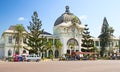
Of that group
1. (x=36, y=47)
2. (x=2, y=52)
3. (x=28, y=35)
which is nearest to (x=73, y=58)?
(x=36, y=47)

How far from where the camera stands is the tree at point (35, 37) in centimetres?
6325

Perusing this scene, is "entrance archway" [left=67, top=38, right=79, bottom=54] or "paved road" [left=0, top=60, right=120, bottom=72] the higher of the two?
"entrance archway" [left=67, top=38, right=79, bottom=54]

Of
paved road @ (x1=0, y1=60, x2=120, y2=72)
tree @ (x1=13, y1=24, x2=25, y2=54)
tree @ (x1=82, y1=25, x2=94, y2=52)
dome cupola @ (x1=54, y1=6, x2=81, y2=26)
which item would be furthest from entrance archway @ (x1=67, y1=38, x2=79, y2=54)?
paved road @ (x1=0, y1=60, x2=120, y2=72)

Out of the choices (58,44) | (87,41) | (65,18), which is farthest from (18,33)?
(87,41)

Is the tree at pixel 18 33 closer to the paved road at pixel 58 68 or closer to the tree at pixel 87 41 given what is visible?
the tree at pixel 87 41

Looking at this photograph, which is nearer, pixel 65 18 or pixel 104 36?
pixel 65 18

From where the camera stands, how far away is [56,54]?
76.8 m

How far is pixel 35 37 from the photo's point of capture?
63156 millimetres

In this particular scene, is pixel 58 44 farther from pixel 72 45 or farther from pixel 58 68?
pixel 58 68

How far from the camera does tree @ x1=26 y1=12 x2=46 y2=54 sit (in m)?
63.2

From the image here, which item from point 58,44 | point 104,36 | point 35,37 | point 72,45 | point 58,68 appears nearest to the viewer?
point 58,68

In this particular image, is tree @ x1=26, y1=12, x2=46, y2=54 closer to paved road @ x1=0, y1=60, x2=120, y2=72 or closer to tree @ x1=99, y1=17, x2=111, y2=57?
tree @ x1=99, y1=17, x2=111, y2=57

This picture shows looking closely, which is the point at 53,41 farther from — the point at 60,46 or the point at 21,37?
the point at 21,37

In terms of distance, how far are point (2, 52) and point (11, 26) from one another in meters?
8.01
